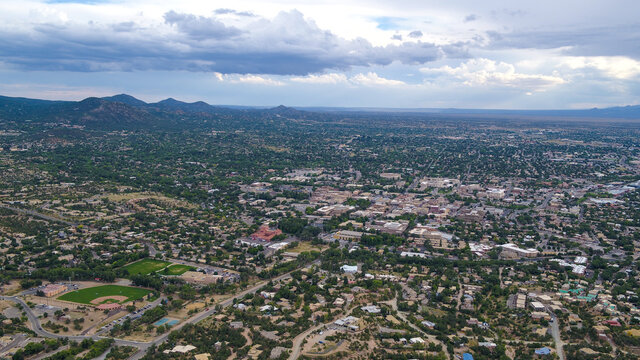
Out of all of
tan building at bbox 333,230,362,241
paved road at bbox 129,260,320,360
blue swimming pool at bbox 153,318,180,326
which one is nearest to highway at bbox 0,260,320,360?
paved road at bbox 129,260,320,360

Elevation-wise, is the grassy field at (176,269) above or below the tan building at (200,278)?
below

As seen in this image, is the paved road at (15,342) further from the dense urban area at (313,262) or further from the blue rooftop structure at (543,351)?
the blue rooftop structure at (543,351)

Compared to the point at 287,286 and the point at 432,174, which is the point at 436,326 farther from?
the point at 432,174

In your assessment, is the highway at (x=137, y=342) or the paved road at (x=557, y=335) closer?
the paved road at (x=557, y=335)

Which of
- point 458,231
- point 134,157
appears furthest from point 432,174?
point 134,157

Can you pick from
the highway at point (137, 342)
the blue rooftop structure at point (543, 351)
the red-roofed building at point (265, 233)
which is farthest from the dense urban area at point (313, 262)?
the red-roofed building at point (265, 233)

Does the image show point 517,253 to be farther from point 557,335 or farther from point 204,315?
point 204,315

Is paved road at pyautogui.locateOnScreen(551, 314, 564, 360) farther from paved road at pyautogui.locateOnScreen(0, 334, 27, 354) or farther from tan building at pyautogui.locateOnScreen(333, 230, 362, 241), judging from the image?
paved road at pyautogui.locateOnScreen(0, 334, 27, 354)
